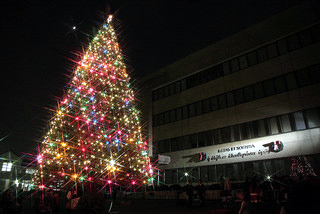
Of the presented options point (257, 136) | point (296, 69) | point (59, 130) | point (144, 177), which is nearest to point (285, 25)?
point (296, 69)

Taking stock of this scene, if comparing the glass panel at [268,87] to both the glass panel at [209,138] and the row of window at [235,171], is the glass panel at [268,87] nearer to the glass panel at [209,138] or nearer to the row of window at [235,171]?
the row of window at [235,171]

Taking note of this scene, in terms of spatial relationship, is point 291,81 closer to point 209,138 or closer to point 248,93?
point 248,93

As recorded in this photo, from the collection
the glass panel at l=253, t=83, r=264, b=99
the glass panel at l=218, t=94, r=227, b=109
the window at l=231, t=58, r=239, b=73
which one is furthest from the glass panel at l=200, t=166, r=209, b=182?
the window at l=231, t=58, r=239, b=73

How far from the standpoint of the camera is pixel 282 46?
23.0 meters

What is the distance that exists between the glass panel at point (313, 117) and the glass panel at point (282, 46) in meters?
6.60

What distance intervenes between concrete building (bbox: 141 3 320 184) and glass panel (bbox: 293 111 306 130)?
8 cm

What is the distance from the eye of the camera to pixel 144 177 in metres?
15.5

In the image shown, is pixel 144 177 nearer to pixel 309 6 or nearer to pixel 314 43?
pixel 314 43

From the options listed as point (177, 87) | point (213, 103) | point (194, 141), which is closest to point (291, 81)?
point (213, 103)

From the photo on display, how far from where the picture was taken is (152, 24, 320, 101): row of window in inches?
846

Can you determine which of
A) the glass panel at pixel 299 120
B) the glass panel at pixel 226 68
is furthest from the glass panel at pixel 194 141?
the glass panel at pixel 299 120

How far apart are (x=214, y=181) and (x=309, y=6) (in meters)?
20.4

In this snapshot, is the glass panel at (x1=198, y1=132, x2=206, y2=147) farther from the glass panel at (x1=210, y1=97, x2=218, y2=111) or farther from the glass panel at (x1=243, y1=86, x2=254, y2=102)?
the glass panel at (x1=243, y1=86, x2=254, y2=102)

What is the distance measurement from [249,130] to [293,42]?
32.2 feet
